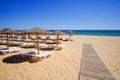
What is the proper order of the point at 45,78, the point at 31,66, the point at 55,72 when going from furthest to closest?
the point at 31,66 < the point at 55,72 < the point at 45,78

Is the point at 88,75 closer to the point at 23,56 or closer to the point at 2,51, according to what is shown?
the point at 23,56

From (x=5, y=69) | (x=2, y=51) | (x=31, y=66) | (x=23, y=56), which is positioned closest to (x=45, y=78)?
(x=31, y=66)

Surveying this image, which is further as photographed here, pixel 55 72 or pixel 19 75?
pixel 55 72

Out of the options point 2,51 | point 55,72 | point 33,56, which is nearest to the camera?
point 55,72

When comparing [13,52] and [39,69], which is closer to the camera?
[39,69]

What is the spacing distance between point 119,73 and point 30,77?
13.1 ft

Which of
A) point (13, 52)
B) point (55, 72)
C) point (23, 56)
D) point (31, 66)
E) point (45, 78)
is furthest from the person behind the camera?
point (13, 52)

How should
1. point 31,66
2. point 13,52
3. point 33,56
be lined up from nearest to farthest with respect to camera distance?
point 31,66 < point 33,56 < point 13,52

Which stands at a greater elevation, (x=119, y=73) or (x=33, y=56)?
(x=33, y=56)

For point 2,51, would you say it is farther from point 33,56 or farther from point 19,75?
point 19,75

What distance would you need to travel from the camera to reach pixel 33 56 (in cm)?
645

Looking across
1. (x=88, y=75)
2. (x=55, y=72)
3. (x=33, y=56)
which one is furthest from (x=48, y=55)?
(x=88, y=75)

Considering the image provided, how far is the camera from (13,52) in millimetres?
8367

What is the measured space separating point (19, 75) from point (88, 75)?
292 centimetres
